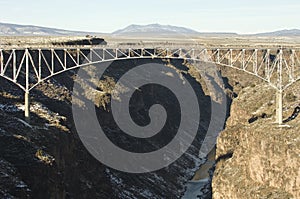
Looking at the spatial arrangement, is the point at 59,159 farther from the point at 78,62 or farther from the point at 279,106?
the point at 279,106

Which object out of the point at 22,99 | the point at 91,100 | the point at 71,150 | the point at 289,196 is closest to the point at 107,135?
the point at 91,100

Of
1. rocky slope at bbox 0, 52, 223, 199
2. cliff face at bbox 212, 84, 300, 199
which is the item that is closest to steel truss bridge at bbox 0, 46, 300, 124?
rocky slope at bbox 0, 52, 223, 199

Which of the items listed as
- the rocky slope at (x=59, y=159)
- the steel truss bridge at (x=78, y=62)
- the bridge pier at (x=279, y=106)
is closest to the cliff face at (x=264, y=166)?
the bridge pier at (x=279, y=106)

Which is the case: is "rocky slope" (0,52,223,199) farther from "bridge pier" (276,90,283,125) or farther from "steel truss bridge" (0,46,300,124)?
"bridge pier" (276,90,283,125)

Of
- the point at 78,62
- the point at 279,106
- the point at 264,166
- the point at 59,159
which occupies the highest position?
the point at 78,62

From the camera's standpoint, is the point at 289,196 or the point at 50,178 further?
the point at 289,196

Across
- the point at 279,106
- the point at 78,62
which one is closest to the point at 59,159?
the point at 78,62

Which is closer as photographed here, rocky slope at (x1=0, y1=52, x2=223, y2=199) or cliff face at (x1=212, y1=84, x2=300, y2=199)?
rocky slope at (x1=0, y1=52, x2=223, y2=199)

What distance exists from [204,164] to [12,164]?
210 ft

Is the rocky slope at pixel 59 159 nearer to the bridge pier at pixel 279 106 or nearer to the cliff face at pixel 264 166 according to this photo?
the cliff face at pixel 264 166

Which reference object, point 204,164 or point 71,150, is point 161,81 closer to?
point 204,164

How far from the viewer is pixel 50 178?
151 feet

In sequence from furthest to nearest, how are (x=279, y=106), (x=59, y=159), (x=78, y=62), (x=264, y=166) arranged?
(x=279, y=106)
(x=78, y=62)
(x=264, y=166)
(x=59, y=159)

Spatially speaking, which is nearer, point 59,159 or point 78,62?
point 59,159
